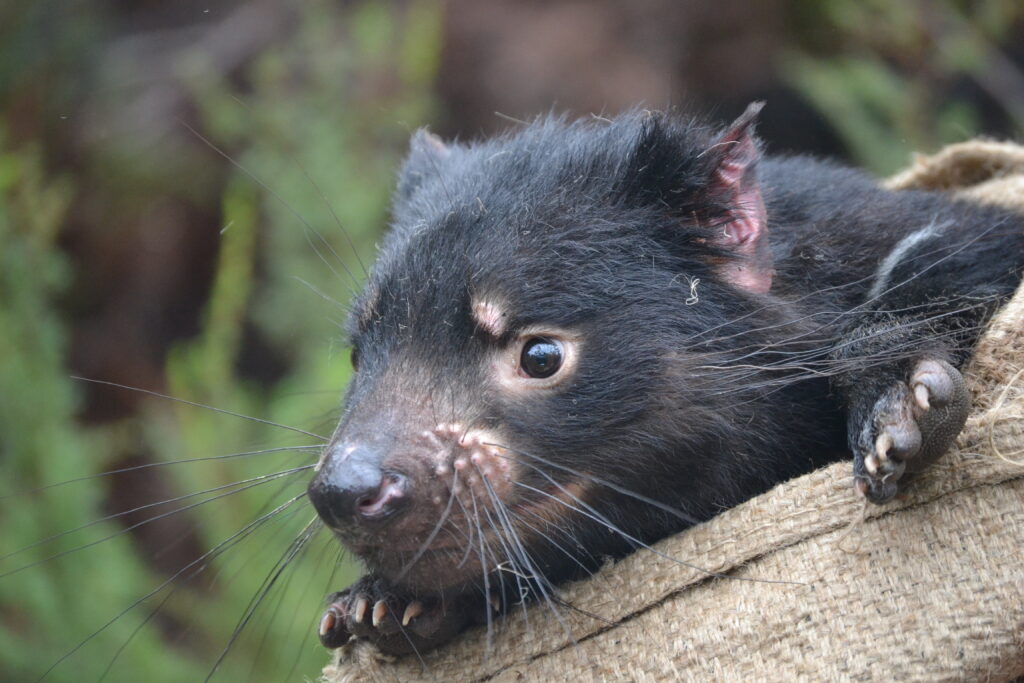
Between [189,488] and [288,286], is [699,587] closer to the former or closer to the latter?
[189,488]

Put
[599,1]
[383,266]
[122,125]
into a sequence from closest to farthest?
[383,266], [122,125], [599,1]

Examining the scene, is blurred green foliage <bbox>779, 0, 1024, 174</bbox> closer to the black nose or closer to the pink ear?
the pink ear

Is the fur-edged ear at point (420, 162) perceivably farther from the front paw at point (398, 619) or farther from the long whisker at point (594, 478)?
the front paw at point (398, 619)

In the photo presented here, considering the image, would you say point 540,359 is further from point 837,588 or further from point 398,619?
point 837,588

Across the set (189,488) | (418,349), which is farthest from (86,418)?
(418,349)

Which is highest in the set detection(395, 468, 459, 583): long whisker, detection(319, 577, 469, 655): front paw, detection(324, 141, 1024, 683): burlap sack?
detection(395, 468, 459, 583): long whisker

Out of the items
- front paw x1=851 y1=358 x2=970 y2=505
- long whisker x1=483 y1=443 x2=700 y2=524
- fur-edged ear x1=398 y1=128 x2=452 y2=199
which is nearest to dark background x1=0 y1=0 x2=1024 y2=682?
fur-edged ear x1=398 y1=128 x2=452 y2=199

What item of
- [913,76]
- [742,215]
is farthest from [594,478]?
[913,76]

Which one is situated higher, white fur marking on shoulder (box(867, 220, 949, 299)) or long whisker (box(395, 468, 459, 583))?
long whisker (box(395, 468, 459, 583))
